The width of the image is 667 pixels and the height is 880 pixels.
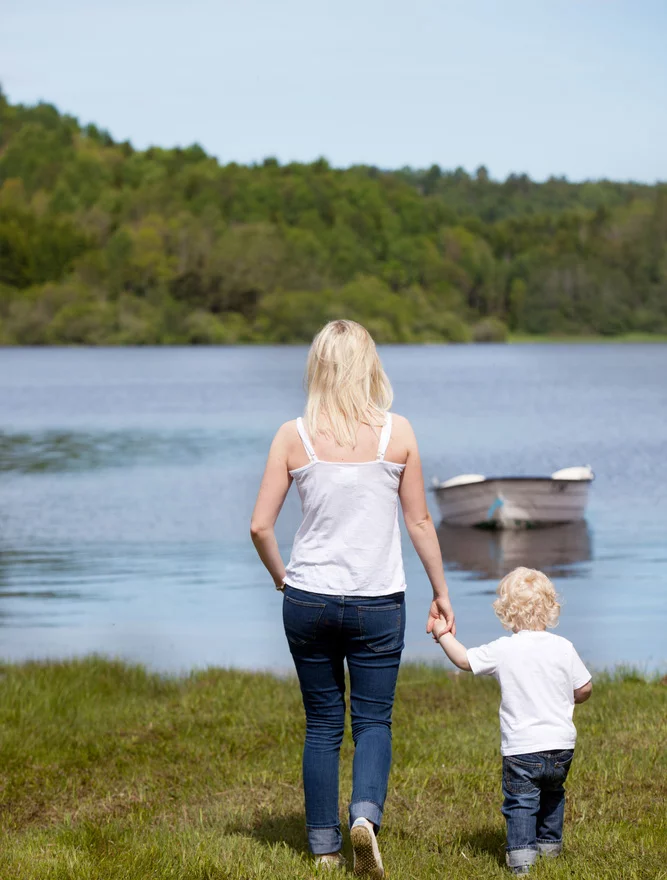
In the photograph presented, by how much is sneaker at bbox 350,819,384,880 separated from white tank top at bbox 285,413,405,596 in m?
0.81

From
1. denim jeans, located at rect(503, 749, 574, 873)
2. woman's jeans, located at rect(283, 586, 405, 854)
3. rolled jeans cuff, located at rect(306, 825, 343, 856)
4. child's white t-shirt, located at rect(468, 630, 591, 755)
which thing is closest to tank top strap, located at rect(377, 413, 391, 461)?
woman's jeans, located at rect(283, 586, 405, 854)

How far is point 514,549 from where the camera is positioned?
22047 mm

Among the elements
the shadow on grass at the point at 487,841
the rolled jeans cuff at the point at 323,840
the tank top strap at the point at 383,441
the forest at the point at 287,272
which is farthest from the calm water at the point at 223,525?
the forest at the point at 287,272

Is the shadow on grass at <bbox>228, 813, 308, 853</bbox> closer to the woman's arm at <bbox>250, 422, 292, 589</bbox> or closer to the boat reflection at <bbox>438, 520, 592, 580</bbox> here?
the woman's arm at <bbox>250, 422, 292, 589</bbox>

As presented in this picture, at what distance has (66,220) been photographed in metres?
187

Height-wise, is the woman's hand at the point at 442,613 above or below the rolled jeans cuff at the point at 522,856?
above

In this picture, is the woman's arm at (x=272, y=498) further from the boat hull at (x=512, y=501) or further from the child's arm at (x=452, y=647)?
the boat hull at (x=512, y=501)

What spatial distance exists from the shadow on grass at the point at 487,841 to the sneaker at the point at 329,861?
0.54 m

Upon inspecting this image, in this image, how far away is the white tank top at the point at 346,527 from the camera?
4539 millimetres

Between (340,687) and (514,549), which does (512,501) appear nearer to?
(514,549)

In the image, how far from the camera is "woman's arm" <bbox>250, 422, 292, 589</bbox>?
457cm

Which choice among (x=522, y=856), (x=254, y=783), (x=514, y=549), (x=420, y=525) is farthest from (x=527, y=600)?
(x=514, y=549)

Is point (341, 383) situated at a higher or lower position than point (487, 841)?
higher

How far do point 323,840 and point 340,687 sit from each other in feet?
1.90
